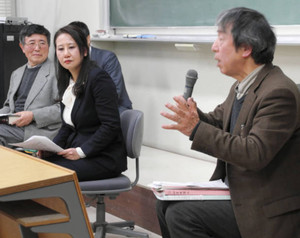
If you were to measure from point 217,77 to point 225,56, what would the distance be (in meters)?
1.73

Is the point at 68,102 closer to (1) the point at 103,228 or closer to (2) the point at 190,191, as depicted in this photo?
(1) the point at 103,228

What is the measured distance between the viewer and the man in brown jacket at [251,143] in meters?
1.86

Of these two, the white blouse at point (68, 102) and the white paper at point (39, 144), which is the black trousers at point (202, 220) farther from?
the white blouse at point (68, 102)

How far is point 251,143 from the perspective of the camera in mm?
1863

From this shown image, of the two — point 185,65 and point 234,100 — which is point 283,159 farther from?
point 185,65

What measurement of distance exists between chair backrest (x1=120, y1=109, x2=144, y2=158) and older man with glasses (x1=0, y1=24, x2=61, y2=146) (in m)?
0.66

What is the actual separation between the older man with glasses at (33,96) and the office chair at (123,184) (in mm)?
651

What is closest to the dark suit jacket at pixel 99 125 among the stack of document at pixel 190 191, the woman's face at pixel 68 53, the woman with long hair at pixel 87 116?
the woman with long hair at pixel 87 116

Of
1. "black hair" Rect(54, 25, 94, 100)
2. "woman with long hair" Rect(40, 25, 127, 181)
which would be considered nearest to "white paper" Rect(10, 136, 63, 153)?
"woman with long hair" Rect(40, 25, 127, 181)

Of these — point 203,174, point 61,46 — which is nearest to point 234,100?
point 61,46

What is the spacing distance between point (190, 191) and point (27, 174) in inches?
26.4

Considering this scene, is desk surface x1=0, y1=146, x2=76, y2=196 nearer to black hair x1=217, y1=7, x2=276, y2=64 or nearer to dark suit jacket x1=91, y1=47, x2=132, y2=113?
black hair x1=217, y1=7, x2=276, y2=64

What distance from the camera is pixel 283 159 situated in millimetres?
1927

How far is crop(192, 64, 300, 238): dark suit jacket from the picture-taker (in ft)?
6.09
